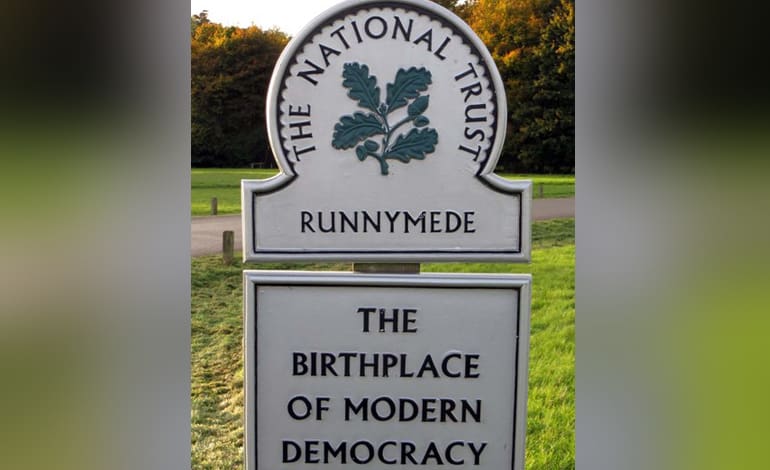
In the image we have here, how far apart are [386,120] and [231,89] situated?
552 centimetres

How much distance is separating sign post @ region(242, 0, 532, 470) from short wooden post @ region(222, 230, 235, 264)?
3029mm

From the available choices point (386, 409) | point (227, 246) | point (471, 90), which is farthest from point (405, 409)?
point (227, 246)

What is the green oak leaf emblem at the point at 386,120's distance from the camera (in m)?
1.29

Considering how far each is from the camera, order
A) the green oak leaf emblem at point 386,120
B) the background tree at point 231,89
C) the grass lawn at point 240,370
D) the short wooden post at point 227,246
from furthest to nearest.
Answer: the background tree at point 231,89, the short wooden post at point 227,246, the grass lawn at point 240,370, the green oak leaf emblem at point 386,120

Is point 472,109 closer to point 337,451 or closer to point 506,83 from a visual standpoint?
point 337,451

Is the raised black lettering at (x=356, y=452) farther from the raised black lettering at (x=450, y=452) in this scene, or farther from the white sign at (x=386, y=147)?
the white sign at (x=386, y=147)

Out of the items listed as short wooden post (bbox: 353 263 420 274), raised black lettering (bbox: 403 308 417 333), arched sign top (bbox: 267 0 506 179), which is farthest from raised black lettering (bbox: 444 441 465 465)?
arched sign top (bbox: 267 0 506 179)

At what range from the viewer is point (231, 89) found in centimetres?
645

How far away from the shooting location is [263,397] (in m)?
1.36

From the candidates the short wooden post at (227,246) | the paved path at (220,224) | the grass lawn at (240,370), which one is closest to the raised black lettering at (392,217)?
the grass lawn at (240,370)

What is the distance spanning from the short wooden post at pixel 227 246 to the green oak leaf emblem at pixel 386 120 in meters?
3.14
